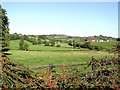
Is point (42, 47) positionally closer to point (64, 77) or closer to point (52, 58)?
point (52, 58)

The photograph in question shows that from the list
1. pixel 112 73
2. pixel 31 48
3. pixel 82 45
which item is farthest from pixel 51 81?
pixel 31 48

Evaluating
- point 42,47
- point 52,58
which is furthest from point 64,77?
point 42,47

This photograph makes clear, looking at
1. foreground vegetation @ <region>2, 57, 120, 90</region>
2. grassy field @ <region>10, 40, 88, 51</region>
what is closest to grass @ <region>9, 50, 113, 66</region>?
grassy field @ <region>10, 40, 88, 51</region>

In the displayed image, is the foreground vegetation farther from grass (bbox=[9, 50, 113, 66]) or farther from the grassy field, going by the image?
the grassy field

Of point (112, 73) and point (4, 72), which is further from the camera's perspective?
point (112, 73)

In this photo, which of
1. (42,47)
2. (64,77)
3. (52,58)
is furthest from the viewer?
(42,47)

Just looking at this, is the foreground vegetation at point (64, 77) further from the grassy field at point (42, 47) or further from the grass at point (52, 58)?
the grassy field at point (42, 47)

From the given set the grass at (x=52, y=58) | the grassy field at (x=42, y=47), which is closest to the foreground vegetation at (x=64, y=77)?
the grass at (x=52, y=58)

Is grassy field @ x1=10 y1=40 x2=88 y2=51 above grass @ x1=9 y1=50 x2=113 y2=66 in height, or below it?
above

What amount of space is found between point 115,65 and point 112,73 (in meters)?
0.43

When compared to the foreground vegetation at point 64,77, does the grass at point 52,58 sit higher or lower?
lower

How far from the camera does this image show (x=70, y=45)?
63125 millimetres

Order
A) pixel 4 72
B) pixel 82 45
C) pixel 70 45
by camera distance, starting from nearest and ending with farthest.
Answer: pixel 4 72 → pixel 82 45 → pixel 70 45

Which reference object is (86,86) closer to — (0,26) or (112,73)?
(112,73)
